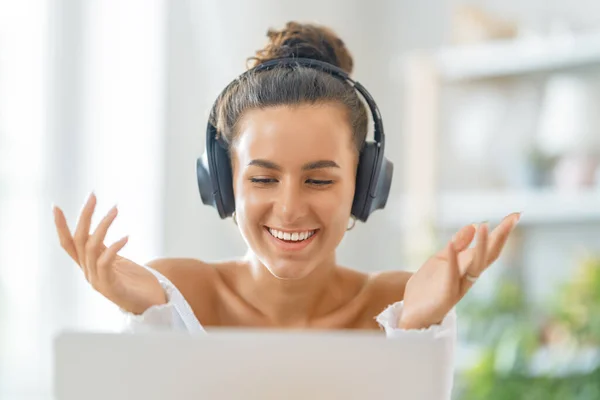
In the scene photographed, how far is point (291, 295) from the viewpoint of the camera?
134 cm

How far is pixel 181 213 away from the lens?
321 centimetres

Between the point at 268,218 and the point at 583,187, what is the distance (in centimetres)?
201

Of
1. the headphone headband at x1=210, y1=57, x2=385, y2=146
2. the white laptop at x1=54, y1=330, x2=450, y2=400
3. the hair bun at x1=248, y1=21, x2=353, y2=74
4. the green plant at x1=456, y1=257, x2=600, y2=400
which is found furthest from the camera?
the green plant at x1=456, y1=257, x2=600, y2=400

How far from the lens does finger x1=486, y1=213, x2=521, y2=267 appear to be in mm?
965

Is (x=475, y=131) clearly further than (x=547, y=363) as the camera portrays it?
Yes

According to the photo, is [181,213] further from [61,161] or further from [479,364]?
[479,364]

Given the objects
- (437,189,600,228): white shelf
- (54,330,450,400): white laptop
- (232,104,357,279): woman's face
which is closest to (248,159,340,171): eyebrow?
(232,104,357,279): woman's face

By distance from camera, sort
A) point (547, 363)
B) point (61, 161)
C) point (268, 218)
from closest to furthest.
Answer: point (268, 218), point (547, 363), point (61, 161)

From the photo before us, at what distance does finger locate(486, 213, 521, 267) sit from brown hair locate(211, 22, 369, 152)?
0.31 m

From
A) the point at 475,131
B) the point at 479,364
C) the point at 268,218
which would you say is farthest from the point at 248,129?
the point at 475,131

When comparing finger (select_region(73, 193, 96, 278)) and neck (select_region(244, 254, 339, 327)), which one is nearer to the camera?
finger (select_region(73, 193, 96, 278))

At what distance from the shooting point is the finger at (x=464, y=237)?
3.32 ft

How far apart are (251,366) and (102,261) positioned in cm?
36

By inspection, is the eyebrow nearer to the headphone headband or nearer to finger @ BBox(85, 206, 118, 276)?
the headphone headband
